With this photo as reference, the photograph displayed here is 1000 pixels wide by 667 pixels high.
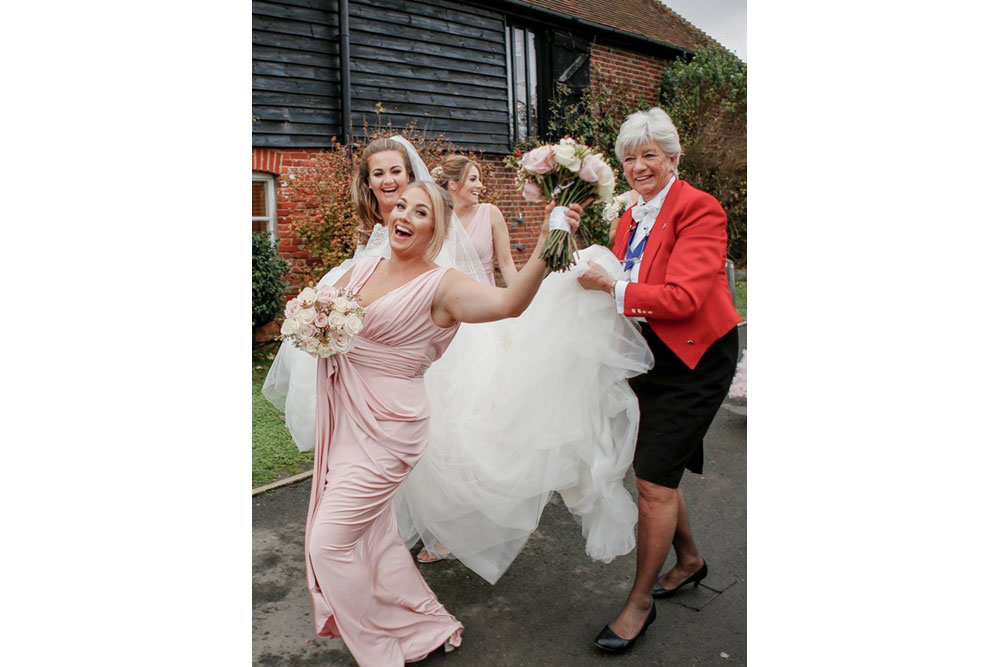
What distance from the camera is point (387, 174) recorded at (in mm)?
4527

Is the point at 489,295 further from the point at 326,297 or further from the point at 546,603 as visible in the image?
the point at 546,603

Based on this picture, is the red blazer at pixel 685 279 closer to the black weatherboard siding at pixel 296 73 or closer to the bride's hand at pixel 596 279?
the bride's hand at pixel 596 279

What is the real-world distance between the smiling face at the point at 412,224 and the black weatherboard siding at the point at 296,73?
22.2 feet

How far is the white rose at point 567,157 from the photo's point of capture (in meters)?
2.93

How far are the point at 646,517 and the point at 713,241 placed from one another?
1.22m

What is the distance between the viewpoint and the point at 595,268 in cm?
337

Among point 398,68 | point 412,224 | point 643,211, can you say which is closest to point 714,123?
point 398,68

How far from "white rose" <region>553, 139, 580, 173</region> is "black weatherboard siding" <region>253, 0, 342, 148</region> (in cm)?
723

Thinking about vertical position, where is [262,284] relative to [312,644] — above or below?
above

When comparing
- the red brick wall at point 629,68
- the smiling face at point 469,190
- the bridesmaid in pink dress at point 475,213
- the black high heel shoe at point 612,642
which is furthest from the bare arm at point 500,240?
the red brick wall at point 629,68

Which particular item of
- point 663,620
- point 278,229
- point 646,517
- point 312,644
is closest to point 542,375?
point 646,517

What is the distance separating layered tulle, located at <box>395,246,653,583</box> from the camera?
3.38 m

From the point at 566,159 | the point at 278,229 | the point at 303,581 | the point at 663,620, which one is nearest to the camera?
the point at 566,159

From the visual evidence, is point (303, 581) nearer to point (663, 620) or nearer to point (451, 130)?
point (663, 620)
